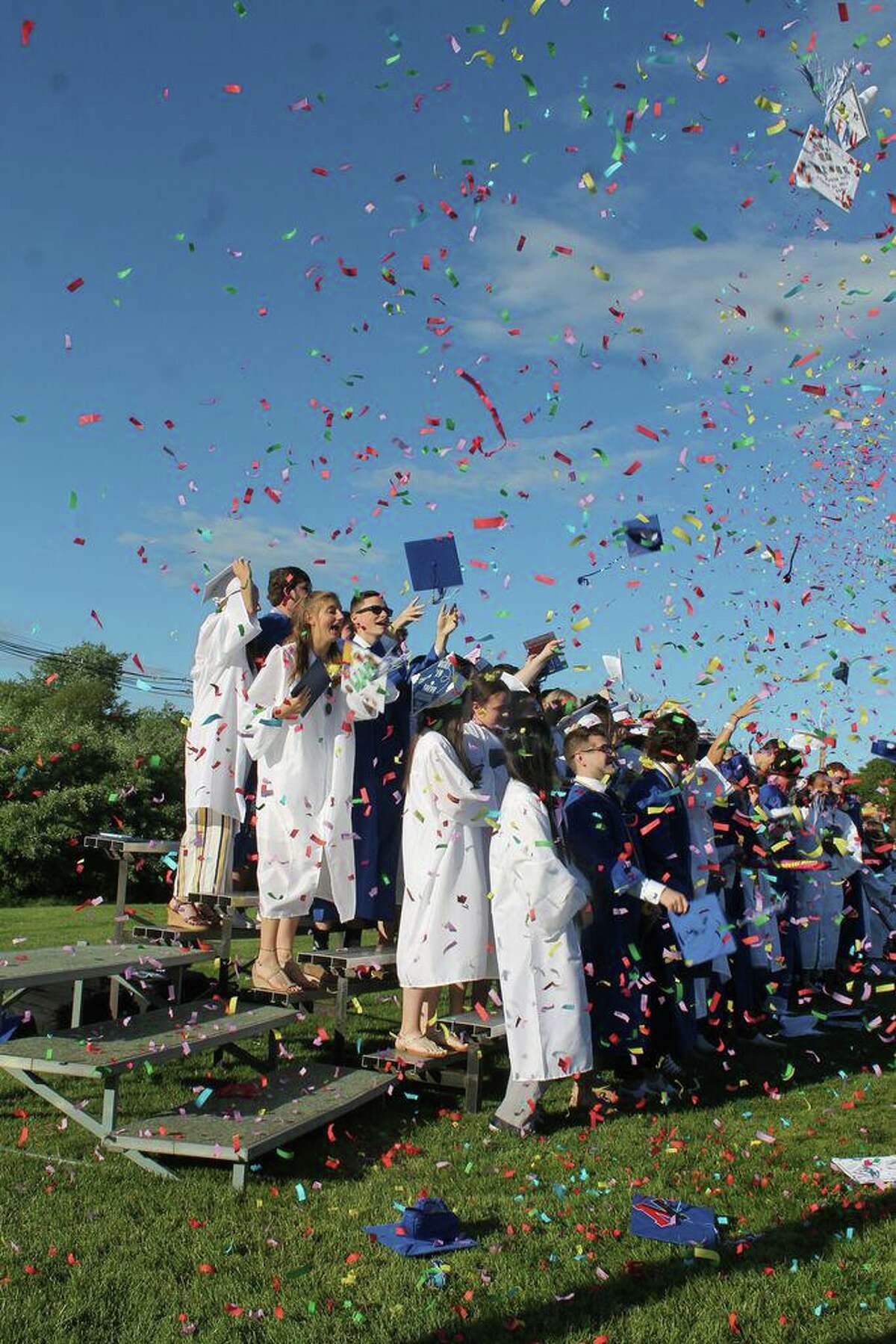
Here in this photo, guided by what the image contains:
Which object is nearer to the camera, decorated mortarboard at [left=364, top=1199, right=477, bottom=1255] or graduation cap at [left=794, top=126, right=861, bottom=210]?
decorated mortarboard at [left=364, top=1199, right=477, bottom=1255]

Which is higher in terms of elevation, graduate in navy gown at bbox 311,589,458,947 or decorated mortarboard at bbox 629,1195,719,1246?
graduate in navy gown at bbox 311,589,458,947

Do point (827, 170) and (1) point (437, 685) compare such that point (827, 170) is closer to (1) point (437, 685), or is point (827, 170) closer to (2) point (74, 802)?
A: (1) point (437, 685)

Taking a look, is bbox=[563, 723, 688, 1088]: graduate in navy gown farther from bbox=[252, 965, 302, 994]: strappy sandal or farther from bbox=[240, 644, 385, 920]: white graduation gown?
bbox=[252, 965, 302, 994]: strappy sandal

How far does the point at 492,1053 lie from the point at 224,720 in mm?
3324

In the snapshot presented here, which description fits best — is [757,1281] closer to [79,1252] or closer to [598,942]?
[79,1252]

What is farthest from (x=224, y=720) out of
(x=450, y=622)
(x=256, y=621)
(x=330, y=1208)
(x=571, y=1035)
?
(x=330, y=1208)

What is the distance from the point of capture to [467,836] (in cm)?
754

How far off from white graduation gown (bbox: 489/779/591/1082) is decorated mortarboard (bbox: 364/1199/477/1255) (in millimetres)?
1691

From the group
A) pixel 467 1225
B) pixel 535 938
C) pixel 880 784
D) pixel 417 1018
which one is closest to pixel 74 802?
pixel 880 784

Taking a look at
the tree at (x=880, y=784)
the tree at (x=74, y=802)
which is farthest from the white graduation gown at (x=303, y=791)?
the tree at (x=74, y=802)

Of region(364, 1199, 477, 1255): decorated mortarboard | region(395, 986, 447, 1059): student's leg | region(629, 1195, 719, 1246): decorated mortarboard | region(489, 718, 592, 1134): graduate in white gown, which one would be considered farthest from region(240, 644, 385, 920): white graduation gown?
region(629, 1195, 719, 1246): decorated mortarboard

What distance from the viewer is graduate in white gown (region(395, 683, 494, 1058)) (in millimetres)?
7289

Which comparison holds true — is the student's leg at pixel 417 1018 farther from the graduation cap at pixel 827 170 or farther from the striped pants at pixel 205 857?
the graduation cap at pixel 827 170

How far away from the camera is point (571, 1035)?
6.71 m
